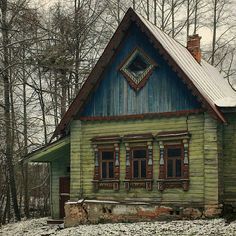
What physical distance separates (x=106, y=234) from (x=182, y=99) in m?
5.78

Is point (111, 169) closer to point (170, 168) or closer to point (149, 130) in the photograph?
point (149, 130)

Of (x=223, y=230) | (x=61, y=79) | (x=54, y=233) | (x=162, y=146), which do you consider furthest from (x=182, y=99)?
(x=61, y=79)

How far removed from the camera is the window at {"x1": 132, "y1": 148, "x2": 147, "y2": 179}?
64.3 ft

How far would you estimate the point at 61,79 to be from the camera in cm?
3191

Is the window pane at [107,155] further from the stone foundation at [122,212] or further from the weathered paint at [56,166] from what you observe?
the weathered paint at [56,166]

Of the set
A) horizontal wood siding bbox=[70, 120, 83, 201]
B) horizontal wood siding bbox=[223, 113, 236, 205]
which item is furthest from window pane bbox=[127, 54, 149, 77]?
horizontal wood siding bbox=[223, 113, 236, 205]

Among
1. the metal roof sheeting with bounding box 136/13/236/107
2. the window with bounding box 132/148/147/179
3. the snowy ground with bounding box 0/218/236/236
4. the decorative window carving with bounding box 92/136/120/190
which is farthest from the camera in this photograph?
the decorative window carving with bounding box 92/136/120/190

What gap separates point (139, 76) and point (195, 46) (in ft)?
16.6

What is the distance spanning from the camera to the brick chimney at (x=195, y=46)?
23.5 metres

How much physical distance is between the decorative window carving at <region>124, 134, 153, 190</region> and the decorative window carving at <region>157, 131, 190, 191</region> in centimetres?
45

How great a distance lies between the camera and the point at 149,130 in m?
19.6

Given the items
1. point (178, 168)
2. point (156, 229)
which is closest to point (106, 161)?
point (178, 168)

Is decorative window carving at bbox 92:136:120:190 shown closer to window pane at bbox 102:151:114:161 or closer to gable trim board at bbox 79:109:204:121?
window pane at bbox 102:151:114:161

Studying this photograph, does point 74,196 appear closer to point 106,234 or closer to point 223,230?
point 106,234
